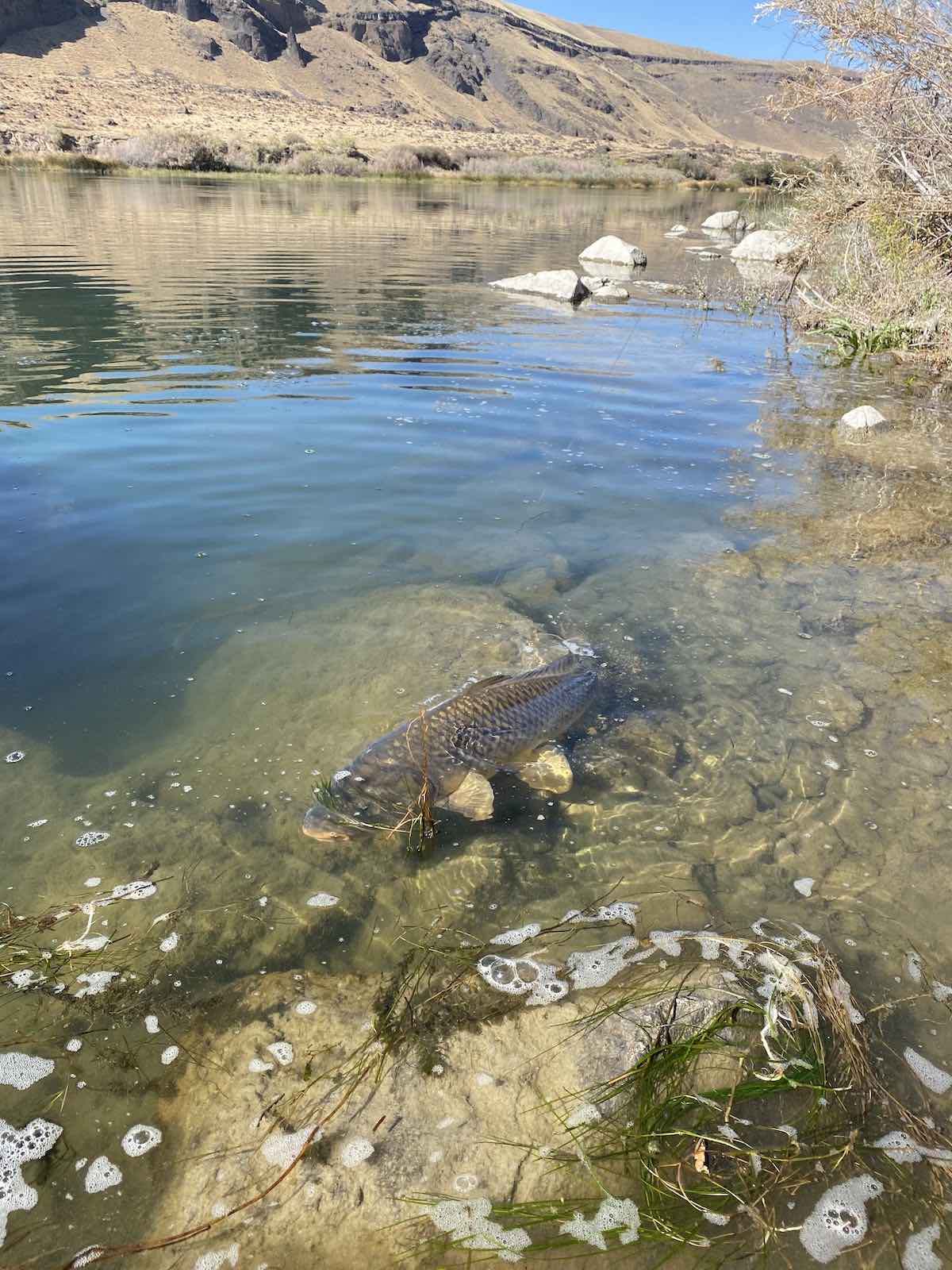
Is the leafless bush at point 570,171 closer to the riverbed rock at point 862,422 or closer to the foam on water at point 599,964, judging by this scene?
the riverbed rock at point 862,422

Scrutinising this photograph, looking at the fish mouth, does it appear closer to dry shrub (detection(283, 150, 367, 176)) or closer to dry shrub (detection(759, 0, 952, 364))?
dry shrub (detection(759, 0, 952, 364))

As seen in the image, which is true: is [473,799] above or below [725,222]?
below

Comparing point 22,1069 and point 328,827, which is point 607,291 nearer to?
point 328,827

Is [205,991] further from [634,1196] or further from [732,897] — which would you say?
[732,897]

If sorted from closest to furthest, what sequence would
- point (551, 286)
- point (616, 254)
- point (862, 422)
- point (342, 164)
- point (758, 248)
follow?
point (862, 422) → point (551, 286) → point (616, 254) → point (758, 248) → point (342, 164)

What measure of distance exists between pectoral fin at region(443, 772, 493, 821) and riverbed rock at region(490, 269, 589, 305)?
19320 millimetres

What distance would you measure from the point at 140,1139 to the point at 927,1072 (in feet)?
9.29

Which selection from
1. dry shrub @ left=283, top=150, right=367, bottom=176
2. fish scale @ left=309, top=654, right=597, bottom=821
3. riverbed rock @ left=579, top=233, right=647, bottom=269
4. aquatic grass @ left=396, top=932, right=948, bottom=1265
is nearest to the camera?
aquatic grass @ left=396, top=932, right=948, bottom=1265

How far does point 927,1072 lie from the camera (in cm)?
284

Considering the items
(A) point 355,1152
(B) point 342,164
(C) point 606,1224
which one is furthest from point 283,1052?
(B) point 342,164

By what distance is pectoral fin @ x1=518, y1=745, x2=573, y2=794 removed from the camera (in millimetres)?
4238

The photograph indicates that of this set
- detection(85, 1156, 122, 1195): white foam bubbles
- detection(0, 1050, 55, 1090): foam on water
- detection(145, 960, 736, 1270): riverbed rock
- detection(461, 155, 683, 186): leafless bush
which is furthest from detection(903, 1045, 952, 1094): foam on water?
detection(461, 155, 683, 186): leafless bush

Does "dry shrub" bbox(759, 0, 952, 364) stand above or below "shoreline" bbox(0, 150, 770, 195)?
below

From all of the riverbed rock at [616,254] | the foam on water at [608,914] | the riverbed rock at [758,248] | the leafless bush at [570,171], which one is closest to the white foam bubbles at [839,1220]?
the foam on water at [608,914]
